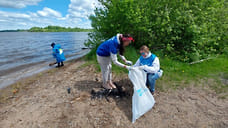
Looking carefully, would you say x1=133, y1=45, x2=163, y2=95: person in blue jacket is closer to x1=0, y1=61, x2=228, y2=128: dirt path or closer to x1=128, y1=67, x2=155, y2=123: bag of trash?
x1=128, y1=67, x2=155, y2=123: bag of trash

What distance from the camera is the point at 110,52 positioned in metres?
2.93

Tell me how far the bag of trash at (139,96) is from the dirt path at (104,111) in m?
0.14

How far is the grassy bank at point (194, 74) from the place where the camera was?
13.1 feet

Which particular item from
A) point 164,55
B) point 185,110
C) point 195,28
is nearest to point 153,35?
point 164,55

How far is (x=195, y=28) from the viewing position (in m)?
5.08

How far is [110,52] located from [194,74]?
11.4 ft

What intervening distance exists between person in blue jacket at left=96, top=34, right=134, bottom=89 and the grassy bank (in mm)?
1310

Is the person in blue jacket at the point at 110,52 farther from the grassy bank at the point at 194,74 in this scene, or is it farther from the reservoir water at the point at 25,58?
the reservoir water at the point at 25,58

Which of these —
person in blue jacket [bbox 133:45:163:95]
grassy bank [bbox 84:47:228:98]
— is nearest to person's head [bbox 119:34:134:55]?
person in blue jacket [bbox 133:45:163:95]

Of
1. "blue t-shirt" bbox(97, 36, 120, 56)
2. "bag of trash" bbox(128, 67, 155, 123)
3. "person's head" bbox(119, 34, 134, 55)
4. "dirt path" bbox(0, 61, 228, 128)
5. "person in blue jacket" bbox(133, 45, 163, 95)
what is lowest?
"dirt path" bbox(0, 61, 228, 128)

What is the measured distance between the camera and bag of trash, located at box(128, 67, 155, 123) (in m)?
2.77

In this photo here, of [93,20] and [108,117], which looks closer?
[108,117]

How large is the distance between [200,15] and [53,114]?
6.57 meters

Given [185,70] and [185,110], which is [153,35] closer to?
[185,70]
